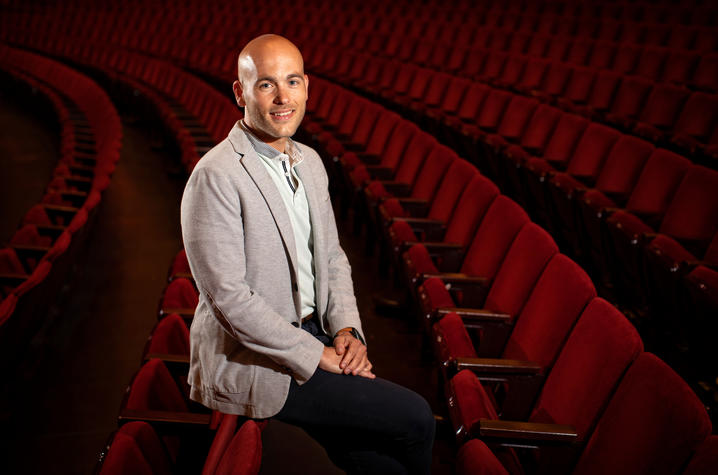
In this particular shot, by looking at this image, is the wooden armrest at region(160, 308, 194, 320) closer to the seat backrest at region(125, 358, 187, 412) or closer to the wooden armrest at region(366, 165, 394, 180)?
the seat backrest at region(125, 358, 187, 412)

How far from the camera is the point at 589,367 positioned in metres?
0.42

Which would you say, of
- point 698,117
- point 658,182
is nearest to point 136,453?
point 658,182

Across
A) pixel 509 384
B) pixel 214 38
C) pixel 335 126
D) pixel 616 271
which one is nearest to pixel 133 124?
pixel 214 38

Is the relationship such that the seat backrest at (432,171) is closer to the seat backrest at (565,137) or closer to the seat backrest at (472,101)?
the seat backrest at (565,137)

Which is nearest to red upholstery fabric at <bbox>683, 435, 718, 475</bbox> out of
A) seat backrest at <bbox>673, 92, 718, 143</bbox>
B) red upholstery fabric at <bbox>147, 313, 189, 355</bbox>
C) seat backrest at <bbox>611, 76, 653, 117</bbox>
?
red upholstery fabric at <bbox>147, 313, 189, 355</bbox>

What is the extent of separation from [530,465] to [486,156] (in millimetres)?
782

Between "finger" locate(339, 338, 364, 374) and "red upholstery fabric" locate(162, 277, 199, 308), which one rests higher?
"finger" locate(339, 338, 364, 374)

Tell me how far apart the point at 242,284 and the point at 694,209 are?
2.07 ft

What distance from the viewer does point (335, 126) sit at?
53.0 inches

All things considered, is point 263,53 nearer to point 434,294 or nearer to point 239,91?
point 239,91

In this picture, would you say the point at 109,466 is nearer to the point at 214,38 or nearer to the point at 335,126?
the point at 335,126

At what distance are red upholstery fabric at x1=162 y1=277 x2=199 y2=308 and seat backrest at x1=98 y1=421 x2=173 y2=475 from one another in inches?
7.8

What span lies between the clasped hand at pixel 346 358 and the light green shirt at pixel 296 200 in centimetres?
3

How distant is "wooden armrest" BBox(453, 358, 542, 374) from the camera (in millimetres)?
478
